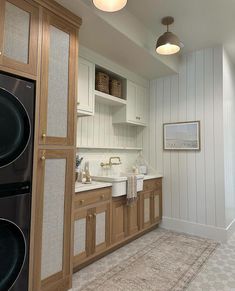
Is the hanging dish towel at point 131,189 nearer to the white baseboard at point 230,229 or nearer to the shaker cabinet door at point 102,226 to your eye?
the shaker cabinet door at point 102,226

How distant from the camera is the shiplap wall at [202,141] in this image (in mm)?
3275

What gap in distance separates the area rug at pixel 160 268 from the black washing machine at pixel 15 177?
0.74 m

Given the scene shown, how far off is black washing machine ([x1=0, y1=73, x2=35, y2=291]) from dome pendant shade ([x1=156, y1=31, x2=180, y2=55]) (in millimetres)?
1606

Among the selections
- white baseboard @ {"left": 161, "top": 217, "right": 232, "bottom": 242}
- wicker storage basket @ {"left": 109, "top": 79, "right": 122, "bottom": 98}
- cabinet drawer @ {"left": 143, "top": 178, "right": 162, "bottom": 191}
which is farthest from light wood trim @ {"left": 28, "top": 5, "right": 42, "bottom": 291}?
white baseboard @ {"left": 161, "top": 217, "right": 232, "bottom": 242}

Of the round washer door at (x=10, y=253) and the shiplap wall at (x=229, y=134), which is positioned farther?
the shiplap wall at (x=229, y=134)

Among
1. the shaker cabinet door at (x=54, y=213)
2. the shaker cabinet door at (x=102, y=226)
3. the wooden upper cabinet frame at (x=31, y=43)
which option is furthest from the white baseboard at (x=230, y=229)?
the wooden upper cabinet frame at (x=31, y=43)

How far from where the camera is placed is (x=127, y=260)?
255 cm

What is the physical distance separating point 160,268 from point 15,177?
1798 millimetres

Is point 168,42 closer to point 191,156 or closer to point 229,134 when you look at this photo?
point 191,156

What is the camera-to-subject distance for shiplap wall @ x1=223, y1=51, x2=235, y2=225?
3342 millimetres

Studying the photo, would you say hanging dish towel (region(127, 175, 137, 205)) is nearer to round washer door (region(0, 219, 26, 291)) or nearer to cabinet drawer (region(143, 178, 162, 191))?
cabinet drawer (region(143, 178, 162, 191))

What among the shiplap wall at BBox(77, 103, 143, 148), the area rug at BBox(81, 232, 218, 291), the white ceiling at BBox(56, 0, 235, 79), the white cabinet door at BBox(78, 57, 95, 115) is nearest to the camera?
the area rug at BBox(81, 232, 218, 291)

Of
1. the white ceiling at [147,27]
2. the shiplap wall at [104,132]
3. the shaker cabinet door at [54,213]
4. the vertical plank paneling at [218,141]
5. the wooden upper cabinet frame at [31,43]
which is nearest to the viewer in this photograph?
the wooden upper cabinet frame at [31,43]

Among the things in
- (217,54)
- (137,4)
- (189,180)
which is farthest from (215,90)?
(137,4)
